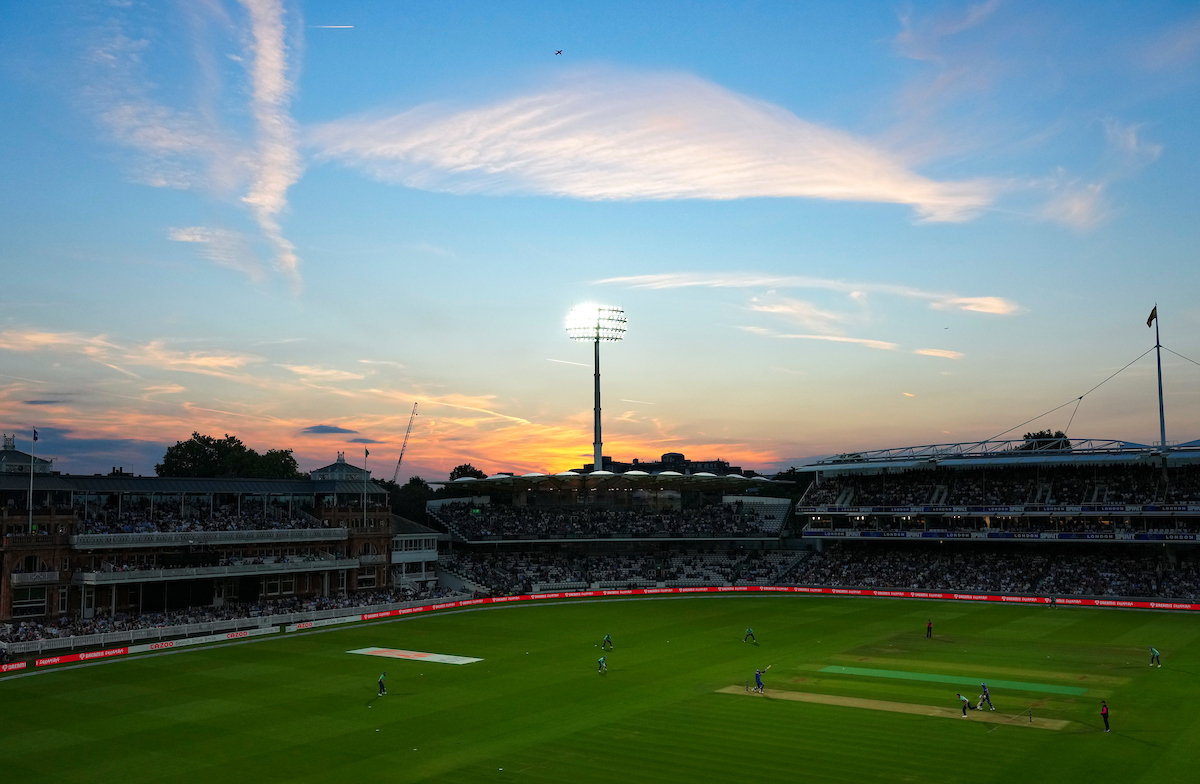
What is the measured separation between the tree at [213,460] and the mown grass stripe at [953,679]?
305ft

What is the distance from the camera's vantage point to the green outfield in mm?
30344

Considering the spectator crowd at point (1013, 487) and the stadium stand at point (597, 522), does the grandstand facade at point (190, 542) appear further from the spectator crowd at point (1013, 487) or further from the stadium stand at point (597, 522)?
the spectator crowd at point (1013, 487)

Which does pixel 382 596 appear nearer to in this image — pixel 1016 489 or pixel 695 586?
pixel 695 586

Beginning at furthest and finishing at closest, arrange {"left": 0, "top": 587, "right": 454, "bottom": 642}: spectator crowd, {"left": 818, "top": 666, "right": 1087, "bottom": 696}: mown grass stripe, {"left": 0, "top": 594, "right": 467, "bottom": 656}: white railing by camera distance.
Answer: {"left": 0, "top": 587, "right": 454, "bottom": 642}: spectator crowd, {"left": 0, "top": 594, "right": 467, "bottom": 656}: white railing, {"left": 818, "top": 666, "right": 1087, "bottom": 696}: mown grass stripe

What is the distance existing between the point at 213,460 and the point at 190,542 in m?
59.6

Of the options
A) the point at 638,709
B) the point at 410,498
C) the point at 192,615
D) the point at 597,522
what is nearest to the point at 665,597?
the point at 597,522

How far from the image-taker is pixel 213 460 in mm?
123750

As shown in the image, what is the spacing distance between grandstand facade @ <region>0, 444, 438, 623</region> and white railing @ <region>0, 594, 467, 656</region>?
6.75m

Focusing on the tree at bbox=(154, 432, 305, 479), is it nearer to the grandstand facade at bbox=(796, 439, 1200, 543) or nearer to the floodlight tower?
the floodlight tower

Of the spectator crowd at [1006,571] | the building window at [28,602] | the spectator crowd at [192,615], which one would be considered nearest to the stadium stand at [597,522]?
the spectator crowd at [1006,571]

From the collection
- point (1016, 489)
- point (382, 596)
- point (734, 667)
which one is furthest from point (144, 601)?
point (1016, 489)

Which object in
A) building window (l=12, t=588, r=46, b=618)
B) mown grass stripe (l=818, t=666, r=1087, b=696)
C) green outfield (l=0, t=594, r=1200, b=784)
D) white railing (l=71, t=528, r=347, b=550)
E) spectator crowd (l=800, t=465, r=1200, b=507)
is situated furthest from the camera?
spectator crowd (l=800, t=465, r=1200, b=507)

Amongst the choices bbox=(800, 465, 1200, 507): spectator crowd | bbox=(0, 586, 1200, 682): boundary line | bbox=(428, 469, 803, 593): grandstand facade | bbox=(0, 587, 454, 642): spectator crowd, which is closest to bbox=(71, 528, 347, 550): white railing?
bbox=(0, 587, 454, 642): spectator crowd

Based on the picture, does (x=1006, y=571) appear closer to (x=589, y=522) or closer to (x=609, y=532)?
(x=609, y=532)
